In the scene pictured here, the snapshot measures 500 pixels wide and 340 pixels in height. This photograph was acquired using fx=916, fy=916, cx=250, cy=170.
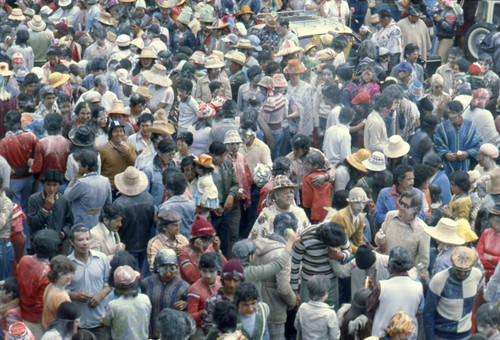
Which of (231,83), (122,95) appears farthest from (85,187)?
(231,83)

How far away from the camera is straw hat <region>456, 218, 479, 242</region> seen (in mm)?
8125

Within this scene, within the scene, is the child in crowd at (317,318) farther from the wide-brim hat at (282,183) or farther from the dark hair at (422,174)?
the dark hair at (422,174)

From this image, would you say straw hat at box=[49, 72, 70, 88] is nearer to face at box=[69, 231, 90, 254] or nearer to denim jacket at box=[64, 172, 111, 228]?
denim jacket at box=[64, 172, 111, 228]

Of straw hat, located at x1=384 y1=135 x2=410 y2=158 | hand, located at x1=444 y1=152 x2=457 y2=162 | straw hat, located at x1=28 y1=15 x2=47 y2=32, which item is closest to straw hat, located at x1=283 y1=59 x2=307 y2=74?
straw hat, located at x1=384 y1=135 x2=410 y2=158

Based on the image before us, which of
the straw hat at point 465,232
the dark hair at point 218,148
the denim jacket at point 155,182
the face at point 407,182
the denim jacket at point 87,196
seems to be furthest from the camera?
the dark hair at point 218,148

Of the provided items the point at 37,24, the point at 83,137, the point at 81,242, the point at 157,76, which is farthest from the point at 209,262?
the point at 37,24

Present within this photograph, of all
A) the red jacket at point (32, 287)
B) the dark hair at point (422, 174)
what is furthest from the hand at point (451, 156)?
the red jacket at point (32, 287)

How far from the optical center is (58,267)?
7.14m

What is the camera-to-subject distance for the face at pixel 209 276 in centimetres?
727

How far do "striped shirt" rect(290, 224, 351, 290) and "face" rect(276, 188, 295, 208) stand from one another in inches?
22.2

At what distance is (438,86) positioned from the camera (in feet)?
40.8

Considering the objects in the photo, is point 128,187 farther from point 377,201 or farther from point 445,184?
point 445,184

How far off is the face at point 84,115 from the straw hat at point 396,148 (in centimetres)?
346

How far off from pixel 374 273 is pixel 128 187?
258cm
